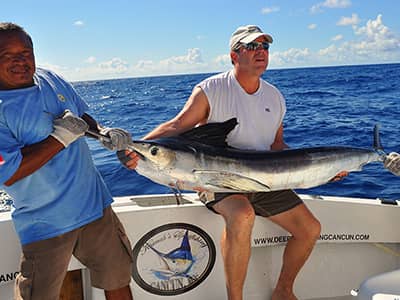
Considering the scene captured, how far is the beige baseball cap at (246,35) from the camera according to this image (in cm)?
235

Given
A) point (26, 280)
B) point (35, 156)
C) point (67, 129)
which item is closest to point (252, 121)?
point (67, 129)

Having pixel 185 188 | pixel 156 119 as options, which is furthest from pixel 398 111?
pixel 185 188

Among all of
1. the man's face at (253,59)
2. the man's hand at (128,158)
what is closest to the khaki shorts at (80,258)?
the man's hand at (128,158)

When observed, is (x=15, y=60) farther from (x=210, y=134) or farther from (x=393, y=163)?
(x=393, y=163)

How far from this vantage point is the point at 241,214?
7.05 feet

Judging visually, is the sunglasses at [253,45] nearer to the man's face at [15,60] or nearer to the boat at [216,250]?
the boat at [216,250]

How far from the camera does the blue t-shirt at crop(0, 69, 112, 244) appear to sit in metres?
1.64

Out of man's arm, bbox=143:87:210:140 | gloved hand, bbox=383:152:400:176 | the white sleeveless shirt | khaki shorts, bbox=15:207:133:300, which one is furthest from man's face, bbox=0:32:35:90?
gloved hand, bbox=383:152:400:176

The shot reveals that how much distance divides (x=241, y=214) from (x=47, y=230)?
88cm

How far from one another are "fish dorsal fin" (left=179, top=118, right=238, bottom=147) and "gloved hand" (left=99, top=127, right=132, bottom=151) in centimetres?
37

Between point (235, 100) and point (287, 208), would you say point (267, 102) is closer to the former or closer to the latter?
point (235, 100)

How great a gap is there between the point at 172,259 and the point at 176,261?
0.02 m

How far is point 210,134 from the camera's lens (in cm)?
215

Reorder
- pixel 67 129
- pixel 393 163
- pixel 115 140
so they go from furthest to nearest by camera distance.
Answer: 1. pixel 393 163
2. pixel 115 140
3. pixel 67 129
